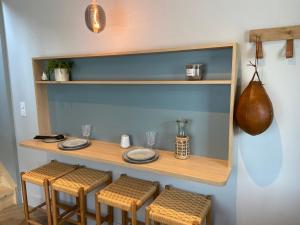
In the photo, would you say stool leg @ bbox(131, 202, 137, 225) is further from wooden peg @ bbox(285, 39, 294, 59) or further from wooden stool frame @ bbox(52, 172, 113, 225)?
wooden peg @ bbox(285, 39, 294, 59)

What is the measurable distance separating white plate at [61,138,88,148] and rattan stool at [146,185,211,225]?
2.55 feet

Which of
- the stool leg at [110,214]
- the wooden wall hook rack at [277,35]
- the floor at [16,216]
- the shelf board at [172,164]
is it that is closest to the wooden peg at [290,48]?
the wooden wall hook rack at [277,35]

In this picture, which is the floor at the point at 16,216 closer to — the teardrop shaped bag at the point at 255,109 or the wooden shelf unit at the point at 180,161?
the wooden shelf unit at the point at 180,161

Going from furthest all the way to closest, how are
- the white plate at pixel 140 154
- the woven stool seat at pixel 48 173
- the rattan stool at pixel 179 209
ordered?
the woven stool seat at pixel 48 173, the white plate at pixel 140 154, the rattan stool at pixel 179 209

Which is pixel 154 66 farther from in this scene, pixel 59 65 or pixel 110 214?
pixel 110 214

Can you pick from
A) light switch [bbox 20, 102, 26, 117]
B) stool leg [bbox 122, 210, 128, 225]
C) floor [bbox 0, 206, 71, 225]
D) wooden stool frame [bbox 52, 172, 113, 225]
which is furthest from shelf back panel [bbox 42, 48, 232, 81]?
floor [bbox 0, 206, 71, 225]

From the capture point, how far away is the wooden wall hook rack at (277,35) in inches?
51.6

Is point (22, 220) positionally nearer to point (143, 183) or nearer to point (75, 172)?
point (75, 172)

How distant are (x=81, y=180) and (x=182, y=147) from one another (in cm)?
89

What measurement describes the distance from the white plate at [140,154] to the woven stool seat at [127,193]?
10.5 inches

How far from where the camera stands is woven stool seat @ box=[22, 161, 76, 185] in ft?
6.61

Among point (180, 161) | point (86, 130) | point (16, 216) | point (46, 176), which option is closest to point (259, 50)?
point (180, 161)

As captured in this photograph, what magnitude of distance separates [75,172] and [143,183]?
0.64m

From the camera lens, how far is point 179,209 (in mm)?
1519
